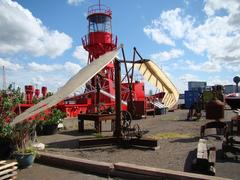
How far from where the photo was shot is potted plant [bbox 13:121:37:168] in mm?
8117

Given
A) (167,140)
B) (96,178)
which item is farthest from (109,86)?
(96,178)

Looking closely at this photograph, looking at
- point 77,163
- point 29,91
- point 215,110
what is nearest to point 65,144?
point 77,163

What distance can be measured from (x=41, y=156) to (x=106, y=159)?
6.12 ft

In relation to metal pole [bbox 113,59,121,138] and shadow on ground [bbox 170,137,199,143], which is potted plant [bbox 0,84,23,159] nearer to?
metal pole [bbox 113,59,121,138]

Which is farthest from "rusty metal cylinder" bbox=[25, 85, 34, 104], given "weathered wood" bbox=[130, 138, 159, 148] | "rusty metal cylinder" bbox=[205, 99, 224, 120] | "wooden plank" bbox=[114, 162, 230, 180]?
"wooden plank" bbox=[114, 162, 230, 180]

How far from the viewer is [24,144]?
8773mm

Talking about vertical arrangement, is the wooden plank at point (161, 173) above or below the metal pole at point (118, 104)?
below

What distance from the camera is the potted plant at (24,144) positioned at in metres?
8.12

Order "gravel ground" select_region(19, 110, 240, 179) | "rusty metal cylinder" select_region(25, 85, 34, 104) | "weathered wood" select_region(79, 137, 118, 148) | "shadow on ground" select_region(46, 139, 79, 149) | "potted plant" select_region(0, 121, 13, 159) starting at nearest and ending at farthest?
"gravel ground" select_region(19, 110, 240, 179) → "potted plant" select_region(0, 121, 13, 159) → "weathered wood" select_region(79, 137, 118, 148) → "shadow on ground" select_region(46, 139, 79, 149) → "rusty metal cylinder" select_region(25, 85, 34, 104)

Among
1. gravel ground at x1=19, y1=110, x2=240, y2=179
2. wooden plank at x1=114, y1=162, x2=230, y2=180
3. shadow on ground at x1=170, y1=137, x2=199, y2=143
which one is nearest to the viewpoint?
wooden plank at x1=114, y1=162, x2=230, y2=180

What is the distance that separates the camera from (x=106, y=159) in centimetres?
854

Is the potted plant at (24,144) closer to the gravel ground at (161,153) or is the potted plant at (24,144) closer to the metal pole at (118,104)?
the gravel ground at (161,153)

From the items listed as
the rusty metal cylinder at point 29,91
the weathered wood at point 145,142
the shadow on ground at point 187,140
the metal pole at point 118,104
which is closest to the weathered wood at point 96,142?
the metal pole at point 118,104

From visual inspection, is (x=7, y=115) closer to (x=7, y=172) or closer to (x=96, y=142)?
(x=96, y=142)
